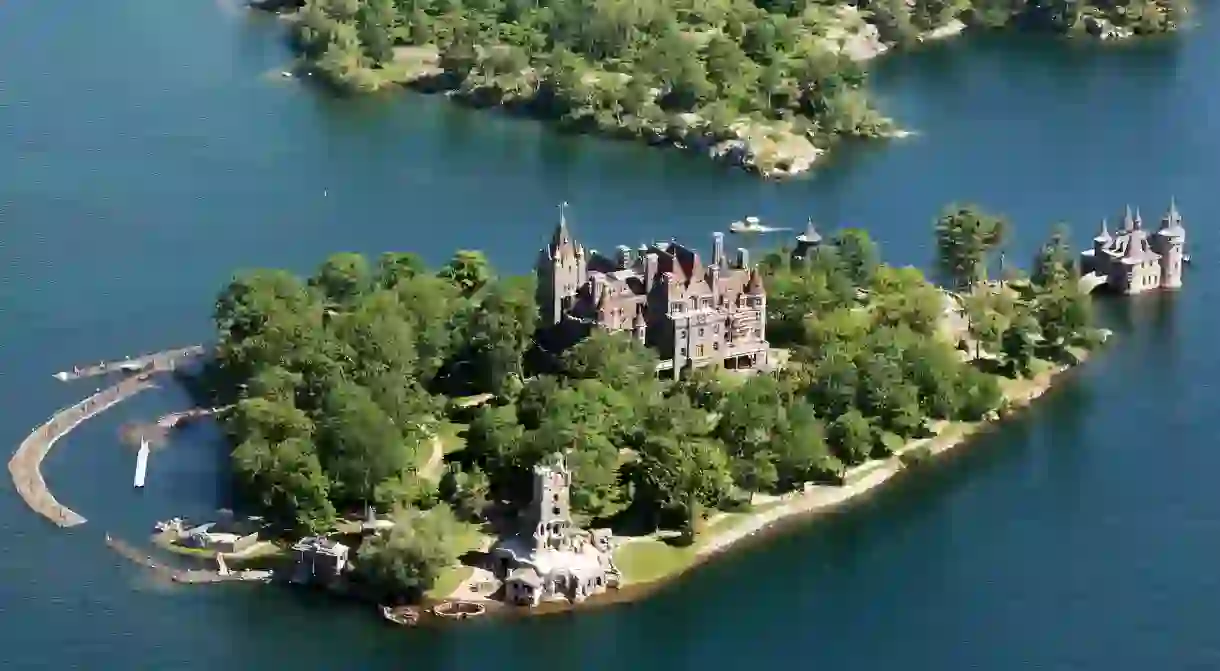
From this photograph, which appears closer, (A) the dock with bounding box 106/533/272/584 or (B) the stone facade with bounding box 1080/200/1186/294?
(A) the dock with bounding box 106/533/272/584

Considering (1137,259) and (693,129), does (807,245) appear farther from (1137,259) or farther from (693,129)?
(693,129)

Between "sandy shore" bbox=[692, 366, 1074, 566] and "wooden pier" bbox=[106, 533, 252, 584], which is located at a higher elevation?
"sandy shore" bbox=[692, 366, 1074, 566]

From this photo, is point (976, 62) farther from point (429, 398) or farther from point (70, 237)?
point (429, 398)

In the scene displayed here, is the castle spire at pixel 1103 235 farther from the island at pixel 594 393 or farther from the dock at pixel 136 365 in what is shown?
the dock at pixel 136 365

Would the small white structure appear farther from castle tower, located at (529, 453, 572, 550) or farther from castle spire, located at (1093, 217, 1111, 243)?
castle spire, located at (1093, 217, 1111, 243)

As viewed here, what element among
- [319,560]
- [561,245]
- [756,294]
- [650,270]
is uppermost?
[561,245]

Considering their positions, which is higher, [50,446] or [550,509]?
[50,446]

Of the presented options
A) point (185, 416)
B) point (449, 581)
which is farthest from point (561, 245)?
point (449, 581)

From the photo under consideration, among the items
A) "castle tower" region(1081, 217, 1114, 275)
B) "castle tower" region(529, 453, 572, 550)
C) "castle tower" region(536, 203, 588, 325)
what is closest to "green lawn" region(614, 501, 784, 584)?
"castle tower" region(529, 453, 572, 550)
